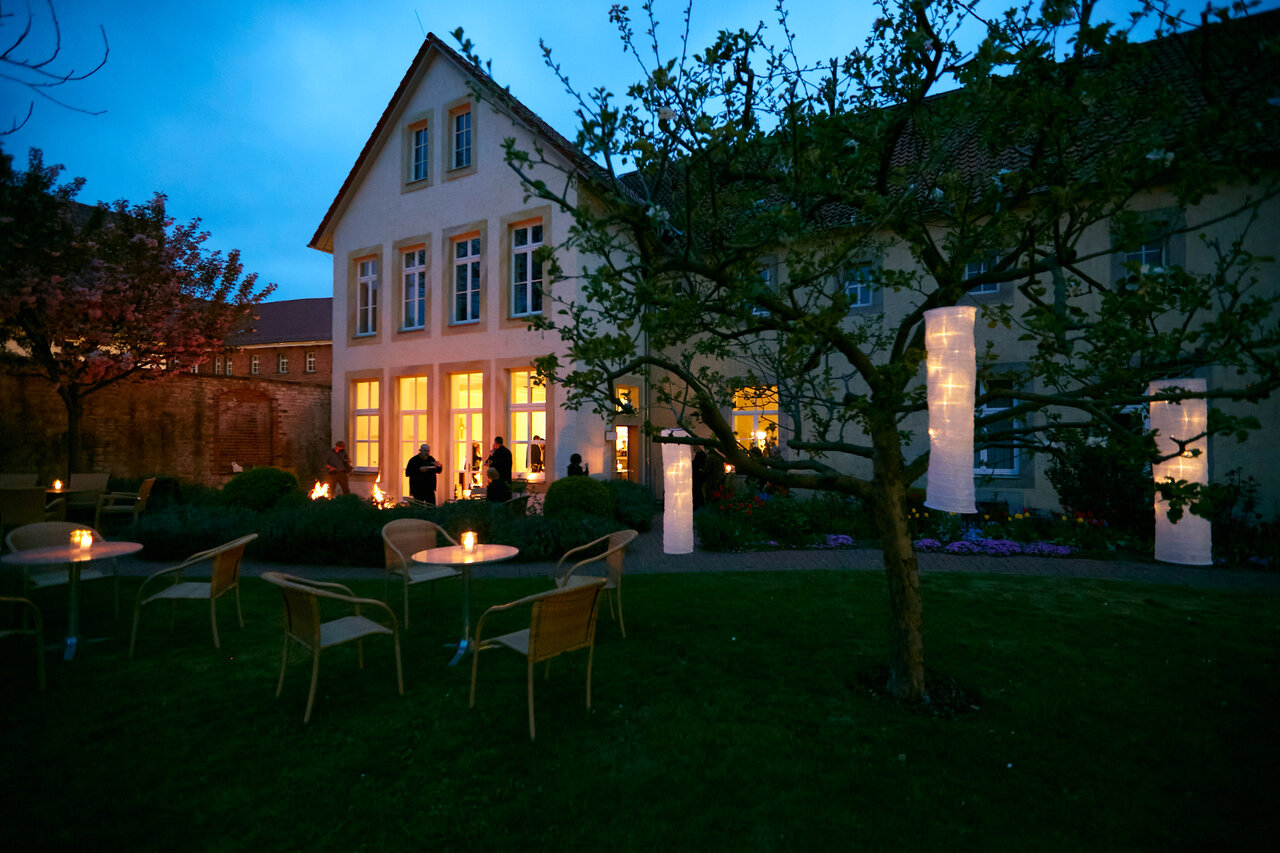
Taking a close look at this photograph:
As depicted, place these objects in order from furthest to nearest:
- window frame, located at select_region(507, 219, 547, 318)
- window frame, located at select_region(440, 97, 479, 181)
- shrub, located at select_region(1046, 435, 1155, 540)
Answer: window frame, located at select_region(440, 97, 479, 181), window frame, located at select_region(507, 219, 547, 318), shrub, located at select_region(1046, 435, 1155, 540)

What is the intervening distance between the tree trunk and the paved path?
4031 mm

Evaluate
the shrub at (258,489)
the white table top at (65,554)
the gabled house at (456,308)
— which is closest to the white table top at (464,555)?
the white table top at (65,554)

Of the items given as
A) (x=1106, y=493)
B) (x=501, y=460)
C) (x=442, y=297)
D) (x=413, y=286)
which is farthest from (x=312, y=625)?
(x=413, y=286)

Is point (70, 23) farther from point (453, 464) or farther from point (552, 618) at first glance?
point (453, 464)

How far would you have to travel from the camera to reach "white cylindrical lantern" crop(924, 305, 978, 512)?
3068 millimetres

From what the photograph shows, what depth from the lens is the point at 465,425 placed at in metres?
14.6

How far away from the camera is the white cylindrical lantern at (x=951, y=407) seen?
3.07m

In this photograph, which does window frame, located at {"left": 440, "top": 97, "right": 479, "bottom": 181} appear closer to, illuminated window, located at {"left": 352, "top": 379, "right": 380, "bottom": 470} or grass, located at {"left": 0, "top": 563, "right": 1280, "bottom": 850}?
illuminated window, located at {"left": 352, "top": 379, "right": 380, "bottom": 470}

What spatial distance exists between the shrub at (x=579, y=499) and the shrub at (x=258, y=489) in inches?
184

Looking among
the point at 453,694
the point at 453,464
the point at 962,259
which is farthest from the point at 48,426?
the point at 962,259

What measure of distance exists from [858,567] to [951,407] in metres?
5.47

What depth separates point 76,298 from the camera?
→ 12.8 meters

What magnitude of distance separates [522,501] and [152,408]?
1031 centimetres

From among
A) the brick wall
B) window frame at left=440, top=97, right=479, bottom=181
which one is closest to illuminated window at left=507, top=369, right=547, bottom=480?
window frame at left=440, top=97, right=479, bottom=181
